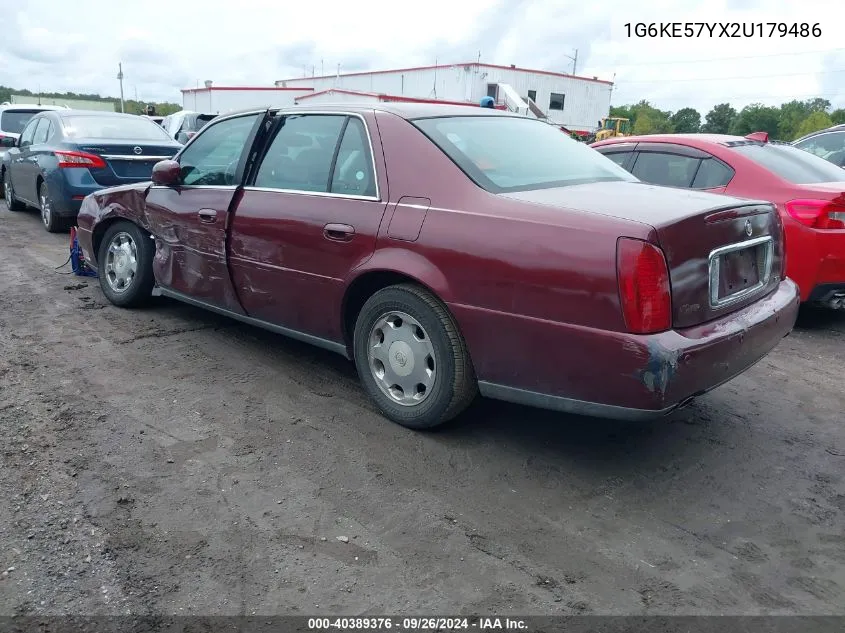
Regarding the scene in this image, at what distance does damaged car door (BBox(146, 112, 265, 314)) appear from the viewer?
4488mm

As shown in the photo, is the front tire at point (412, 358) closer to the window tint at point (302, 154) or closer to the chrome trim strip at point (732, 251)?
the window tint at point (302, 154)

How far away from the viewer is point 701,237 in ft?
9.65

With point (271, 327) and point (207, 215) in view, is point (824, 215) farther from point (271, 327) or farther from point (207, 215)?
point (207, 215)

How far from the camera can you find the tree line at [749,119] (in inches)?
2653

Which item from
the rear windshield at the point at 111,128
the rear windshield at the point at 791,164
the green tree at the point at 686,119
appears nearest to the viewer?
the rear windshield at the point at 791,164

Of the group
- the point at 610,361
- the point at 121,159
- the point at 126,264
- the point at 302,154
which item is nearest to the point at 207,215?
the point at 302,154

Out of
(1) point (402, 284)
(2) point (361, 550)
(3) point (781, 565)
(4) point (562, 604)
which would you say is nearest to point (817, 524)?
(3) point (781, 565)

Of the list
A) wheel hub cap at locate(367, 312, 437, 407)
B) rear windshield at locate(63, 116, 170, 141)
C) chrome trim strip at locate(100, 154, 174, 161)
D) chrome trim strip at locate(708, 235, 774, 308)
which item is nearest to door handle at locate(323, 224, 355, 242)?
wheel hub cap at locate(367, 312, 437, 407)

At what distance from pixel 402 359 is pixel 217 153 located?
84.2 inches

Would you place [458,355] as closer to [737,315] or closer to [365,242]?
[365,242]

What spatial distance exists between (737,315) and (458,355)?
1.27m

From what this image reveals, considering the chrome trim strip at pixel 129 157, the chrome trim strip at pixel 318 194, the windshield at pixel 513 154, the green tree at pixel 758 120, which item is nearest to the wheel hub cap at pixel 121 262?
the chrome trim strip at pixel 318 194

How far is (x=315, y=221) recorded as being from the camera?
12.7 ft

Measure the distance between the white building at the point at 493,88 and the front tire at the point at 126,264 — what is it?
19341mm
